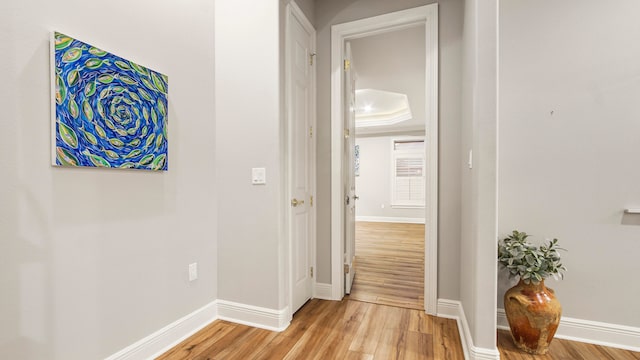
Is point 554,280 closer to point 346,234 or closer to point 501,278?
point 501,278

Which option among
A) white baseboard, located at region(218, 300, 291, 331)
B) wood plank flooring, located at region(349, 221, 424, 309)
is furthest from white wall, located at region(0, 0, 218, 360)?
wood plank flooring, located at region(349, 221, 424, 309)

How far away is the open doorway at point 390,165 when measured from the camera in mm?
3061

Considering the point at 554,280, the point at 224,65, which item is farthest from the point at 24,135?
the point at 554,280

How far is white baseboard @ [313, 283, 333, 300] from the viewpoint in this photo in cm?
254

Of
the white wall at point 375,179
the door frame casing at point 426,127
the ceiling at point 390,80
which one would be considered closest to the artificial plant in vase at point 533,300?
the door frame casing at point 426,127

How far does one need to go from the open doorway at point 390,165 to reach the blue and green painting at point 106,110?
81.7 inches

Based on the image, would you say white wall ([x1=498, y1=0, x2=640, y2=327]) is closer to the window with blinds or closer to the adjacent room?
the adjacent room

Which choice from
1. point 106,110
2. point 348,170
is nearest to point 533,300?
point 348,170

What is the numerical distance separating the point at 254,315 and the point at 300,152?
4.35ft

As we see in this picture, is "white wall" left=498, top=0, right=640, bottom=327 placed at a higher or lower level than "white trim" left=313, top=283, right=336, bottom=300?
higher

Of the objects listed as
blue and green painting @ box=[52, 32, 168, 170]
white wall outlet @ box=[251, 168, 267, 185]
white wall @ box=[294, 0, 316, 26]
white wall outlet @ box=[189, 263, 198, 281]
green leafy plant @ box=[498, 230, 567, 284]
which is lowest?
white wall outlet @ box=[189, 263, 198, 281]

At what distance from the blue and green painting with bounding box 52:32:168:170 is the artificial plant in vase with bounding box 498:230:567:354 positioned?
2.35 m

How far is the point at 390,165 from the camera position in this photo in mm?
7914

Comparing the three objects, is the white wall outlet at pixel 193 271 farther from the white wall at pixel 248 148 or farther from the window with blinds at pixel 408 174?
the window with blinds at pixel 408 174
